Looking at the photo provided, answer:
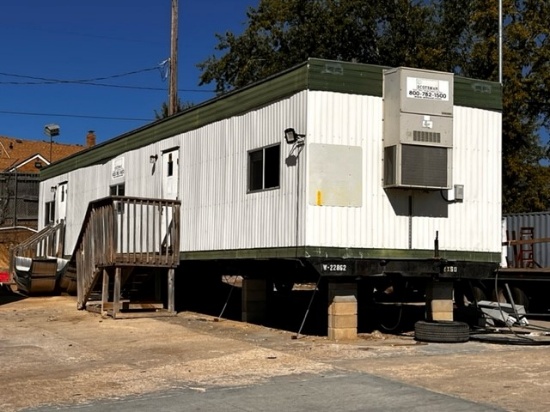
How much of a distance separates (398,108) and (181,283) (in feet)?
31.6

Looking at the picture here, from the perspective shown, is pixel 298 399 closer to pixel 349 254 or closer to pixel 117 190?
pixel 349 254

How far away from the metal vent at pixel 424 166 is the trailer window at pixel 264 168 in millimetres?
2152

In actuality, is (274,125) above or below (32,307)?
above

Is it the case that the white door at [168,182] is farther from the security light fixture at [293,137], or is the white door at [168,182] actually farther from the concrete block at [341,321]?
the concrete block at [341,321]

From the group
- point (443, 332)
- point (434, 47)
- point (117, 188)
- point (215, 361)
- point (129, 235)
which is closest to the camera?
point (215, 361)

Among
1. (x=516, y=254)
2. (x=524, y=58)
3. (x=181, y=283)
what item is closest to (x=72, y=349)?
(x=181, y=283)

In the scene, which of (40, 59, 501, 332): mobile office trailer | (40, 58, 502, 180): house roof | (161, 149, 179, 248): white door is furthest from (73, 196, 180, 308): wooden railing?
(40, 58, 502, 180): house roof

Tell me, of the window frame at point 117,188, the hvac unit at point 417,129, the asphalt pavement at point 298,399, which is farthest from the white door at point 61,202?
the asphalt pavement at point 298,399

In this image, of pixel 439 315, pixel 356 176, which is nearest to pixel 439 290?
pixel 439 315

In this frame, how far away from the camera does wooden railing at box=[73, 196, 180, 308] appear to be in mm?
16375

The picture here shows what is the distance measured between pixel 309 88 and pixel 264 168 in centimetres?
185

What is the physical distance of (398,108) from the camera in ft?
42.9

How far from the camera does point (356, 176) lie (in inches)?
516

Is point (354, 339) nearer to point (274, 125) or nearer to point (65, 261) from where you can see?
point (274, 125)
